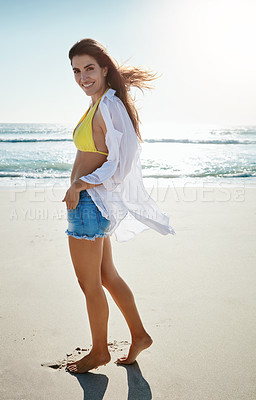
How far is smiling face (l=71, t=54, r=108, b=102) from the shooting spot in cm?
218

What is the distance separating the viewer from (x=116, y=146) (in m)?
2.03

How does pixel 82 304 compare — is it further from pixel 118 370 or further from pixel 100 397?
pixel 100 397

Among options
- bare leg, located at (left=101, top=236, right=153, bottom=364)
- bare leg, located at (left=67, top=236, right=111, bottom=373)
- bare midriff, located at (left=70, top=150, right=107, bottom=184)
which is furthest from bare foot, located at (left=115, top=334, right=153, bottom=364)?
bare midriff, located at (left=70, top=150, right=107, bottom=184)

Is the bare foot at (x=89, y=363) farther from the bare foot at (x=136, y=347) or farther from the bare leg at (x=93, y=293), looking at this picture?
the bare foot at (x=136, y=347)

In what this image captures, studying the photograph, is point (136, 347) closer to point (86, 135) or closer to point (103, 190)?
point (103, 190)

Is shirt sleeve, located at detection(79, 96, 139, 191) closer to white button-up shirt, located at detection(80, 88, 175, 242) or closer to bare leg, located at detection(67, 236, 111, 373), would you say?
white button-up shirt, located at detection(80, 88, 175, 242)

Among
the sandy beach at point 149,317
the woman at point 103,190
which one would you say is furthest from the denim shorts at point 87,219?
the sandy beach at point 149,317

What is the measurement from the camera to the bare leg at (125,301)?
2316 mm

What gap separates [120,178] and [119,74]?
57 cm

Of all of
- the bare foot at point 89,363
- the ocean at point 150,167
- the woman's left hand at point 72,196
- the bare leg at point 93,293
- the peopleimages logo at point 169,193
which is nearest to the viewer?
the woman's left hand at point 72,196

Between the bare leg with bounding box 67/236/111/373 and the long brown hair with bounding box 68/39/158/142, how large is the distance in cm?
69

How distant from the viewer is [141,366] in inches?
91.7

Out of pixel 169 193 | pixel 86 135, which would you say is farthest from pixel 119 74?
pixel 169 193

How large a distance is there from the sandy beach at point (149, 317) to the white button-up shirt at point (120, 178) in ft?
2.61
